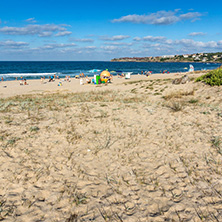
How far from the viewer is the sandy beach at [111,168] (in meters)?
2.98

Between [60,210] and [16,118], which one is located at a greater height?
[16,118]

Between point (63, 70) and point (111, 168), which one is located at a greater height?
point (63, 70)

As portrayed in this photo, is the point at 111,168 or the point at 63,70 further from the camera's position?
the point at 63,70

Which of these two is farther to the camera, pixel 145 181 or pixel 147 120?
pixel 147 120

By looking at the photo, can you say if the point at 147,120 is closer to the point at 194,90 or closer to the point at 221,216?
the point at 221,216

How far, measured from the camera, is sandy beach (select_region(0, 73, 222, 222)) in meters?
2.98

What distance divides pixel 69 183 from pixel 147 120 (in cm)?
465

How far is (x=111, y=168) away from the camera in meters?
4.21

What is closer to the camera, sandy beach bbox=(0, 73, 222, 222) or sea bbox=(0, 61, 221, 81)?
sandy beach bbox=(0, 73, 222, 222)

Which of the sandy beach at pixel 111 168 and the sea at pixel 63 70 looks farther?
the sea at pixel 63 70

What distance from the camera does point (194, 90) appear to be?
12609 mm

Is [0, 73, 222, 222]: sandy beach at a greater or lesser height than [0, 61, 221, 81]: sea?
lesser

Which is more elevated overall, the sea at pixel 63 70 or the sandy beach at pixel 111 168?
the sea at pixel 63 70

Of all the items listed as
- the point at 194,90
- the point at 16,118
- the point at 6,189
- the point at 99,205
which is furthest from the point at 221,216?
the point at 194,90
